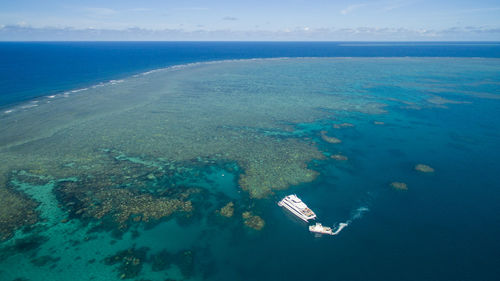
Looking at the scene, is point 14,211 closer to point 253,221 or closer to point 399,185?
point 253,221

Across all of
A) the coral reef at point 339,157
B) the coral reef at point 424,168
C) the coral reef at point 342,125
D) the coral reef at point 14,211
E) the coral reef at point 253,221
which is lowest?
the coral reef at point 253,221

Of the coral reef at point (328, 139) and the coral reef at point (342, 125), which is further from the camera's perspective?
the coral reef at point (342, 125)

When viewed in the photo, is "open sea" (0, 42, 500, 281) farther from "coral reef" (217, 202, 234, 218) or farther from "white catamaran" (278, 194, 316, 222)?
"white catamaran" (278, 194, 316, 222)

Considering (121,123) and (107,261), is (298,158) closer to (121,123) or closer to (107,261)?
(107,261)

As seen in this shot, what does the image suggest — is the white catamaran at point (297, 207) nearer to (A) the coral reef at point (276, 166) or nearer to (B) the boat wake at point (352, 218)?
(B) the boat wake at point (352, 218)

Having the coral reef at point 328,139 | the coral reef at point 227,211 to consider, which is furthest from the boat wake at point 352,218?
the coral reef at point 328,139

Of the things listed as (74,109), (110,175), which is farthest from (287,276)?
(74,109)
